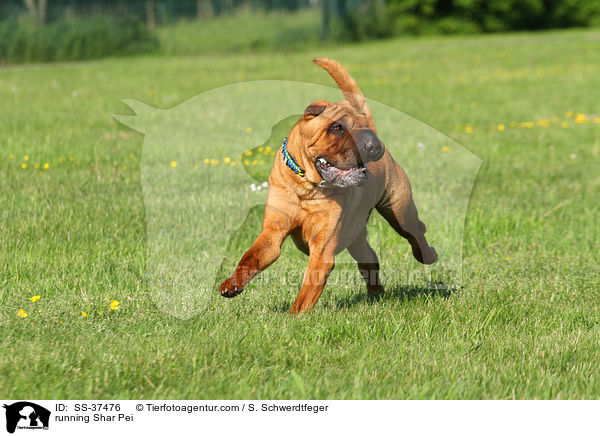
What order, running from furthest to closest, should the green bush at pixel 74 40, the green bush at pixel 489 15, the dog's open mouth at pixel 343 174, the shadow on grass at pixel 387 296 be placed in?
the green bush at pixel 489 15 → the green bush at pixel 74 40 → the shadow on grass at pixel 387 296 → the dog's open mouth at pixel 343 174

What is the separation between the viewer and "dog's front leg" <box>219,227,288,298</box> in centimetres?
357

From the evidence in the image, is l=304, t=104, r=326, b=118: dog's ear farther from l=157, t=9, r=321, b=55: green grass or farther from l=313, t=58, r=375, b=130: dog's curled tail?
l=157, t=9, r=321, b=55: green grass

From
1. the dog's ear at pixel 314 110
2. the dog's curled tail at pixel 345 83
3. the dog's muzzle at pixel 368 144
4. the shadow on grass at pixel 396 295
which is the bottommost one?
the shadow on grass at pixel 396 295

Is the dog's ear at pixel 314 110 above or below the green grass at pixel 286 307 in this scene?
above

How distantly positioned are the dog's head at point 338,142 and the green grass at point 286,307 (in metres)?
0.92

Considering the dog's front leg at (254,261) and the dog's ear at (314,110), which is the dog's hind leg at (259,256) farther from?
the dog's ear at (314,110)

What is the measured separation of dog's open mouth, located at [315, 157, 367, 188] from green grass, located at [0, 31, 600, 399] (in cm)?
87

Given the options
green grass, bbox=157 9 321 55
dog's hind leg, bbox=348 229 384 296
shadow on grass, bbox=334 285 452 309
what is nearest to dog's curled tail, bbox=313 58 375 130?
dog's hind leg, bbox=348 229 384 296

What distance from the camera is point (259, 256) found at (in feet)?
11.9

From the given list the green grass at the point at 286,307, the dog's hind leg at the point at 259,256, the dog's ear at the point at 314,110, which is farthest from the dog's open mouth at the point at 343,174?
the green grass at the point at 286,307

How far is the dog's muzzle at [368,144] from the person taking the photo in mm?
3396
